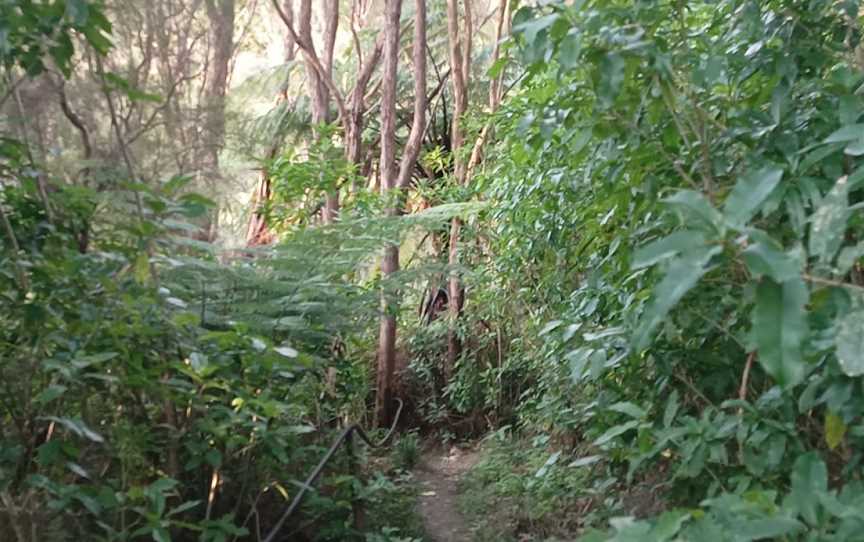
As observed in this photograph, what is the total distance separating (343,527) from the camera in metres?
3.72

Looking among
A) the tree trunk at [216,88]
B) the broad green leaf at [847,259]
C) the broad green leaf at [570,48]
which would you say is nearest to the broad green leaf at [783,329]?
the broad green leaf at [847,259]

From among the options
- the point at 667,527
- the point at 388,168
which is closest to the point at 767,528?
the point at 667,527

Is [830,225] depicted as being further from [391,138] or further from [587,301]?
[391,138]

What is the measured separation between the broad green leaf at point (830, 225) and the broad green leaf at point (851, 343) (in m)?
0.12

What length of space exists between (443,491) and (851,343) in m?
4.82

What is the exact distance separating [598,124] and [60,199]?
1899 mm

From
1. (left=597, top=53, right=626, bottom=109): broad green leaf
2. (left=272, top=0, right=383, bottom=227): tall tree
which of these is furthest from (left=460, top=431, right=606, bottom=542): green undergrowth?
(left=272, top=0, right=383, bottom=227): tall tree

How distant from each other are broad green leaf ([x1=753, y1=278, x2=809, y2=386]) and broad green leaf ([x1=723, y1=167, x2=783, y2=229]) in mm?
141

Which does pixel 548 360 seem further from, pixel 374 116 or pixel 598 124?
pixel 374 116

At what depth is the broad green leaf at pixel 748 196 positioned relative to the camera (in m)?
1.43

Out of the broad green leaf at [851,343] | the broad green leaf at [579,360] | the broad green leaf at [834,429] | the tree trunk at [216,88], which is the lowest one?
the broad green leaf at [834,429]

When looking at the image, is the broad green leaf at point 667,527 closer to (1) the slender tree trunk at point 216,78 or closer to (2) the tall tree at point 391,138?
(1) the slender tree trunk at point 216,78

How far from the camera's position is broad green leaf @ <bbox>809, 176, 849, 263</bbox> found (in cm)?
150

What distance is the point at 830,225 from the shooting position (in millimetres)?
1506
